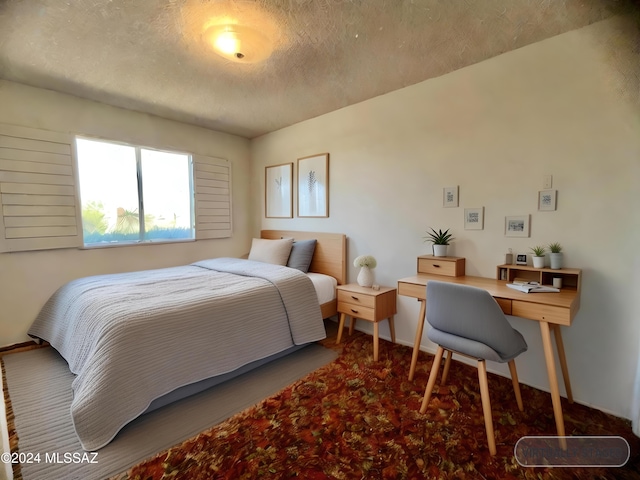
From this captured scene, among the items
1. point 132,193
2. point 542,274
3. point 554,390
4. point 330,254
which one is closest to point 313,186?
point 330,254

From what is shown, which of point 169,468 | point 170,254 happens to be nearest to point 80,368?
point 169,468

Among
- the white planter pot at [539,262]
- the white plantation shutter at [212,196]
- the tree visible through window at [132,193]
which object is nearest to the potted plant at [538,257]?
the white planter pot at [539,262]

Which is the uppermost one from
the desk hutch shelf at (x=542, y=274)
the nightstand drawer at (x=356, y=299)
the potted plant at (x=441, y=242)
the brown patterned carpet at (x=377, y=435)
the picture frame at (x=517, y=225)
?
the picture frame at (x=517, y=225)

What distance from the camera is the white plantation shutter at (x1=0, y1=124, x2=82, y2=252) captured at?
2498 millimetres

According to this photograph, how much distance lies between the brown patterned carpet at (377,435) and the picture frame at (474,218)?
1145mm

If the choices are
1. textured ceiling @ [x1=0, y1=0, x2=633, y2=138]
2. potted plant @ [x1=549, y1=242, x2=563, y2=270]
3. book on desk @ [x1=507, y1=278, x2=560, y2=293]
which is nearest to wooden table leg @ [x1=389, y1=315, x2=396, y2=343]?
book on desk @ [x1=507, y1=278, x2=560, y2=293]

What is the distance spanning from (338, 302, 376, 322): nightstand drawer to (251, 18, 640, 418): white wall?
41 cm

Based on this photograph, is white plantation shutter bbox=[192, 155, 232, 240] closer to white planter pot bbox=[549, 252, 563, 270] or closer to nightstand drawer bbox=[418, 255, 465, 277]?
nightstand drawer bbox=[418, 255, 465, 277]

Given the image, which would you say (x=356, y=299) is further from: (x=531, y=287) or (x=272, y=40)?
(x=272, y=40)

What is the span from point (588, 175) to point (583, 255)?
507 millimetres

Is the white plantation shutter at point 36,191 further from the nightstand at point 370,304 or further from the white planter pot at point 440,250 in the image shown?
the white planter pot at point 440,250

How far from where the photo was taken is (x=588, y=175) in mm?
1830

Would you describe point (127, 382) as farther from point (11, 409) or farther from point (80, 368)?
point (11, 409)

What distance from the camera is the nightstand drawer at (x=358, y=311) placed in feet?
8.37
